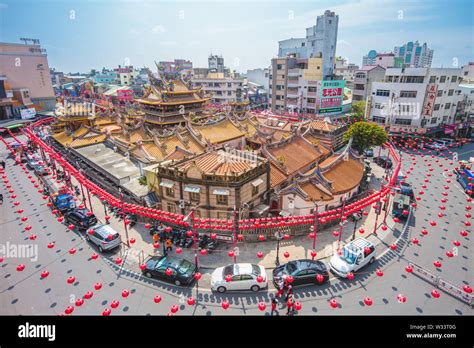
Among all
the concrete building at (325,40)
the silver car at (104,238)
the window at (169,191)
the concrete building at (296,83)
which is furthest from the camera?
the concrete building at (325,40)

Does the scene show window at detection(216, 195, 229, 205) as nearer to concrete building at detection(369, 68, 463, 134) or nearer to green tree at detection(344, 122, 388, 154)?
green tree at detection(344, 122, 388, 154)

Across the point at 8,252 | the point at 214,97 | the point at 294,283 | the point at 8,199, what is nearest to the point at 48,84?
the point at 214,97

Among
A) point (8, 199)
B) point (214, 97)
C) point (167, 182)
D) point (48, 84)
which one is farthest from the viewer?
point (214, 97)

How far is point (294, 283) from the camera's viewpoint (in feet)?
65.8

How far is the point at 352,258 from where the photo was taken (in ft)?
70.5

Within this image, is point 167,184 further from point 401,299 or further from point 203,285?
point 401,299

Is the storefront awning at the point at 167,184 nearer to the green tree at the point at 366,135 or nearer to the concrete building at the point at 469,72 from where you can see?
the green tree at the point at 366,135

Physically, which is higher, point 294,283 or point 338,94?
point 338,94

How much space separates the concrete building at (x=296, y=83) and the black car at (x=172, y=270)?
65.7m

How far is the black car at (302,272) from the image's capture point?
20062 mm

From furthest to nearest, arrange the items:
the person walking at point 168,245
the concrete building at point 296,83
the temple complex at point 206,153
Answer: the concrete building at point 296,83
the temple complex at point 206,153
the person walking at point 168,245

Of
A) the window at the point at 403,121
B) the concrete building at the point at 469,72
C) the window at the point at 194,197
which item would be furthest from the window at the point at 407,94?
the window at the point at 194,197
